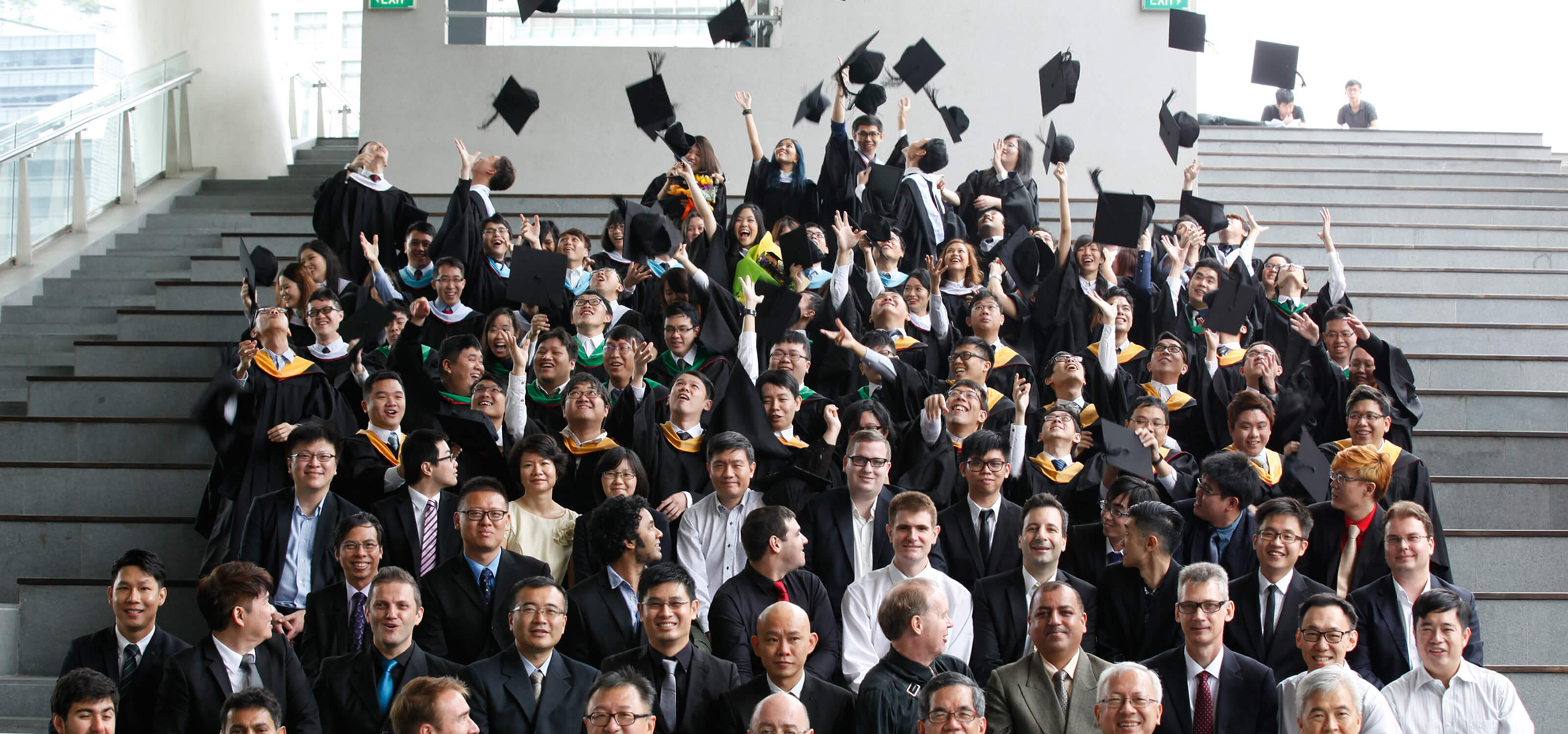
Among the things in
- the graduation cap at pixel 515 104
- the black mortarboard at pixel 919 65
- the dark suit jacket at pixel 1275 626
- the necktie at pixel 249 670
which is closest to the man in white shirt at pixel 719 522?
the necktie at pixel 249 670

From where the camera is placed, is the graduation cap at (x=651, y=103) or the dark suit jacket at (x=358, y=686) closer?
the dark suit jacket at (x=358, y=686)

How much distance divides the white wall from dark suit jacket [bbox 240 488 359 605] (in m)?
6.73

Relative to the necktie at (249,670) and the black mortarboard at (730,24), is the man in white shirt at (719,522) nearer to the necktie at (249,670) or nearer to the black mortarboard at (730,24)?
the necktie at (249,670)

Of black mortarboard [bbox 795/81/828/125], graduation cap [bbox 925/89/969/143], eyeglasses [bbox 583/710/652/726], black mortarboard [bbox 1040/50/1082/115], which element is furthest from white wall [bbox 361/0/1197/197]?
eyeglasses [bbox 583/710/652/726]

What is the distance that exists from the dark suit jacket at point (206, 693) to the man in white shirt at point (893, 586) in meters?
1.72

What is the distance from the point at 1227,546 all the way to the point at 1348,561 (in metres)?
0.42

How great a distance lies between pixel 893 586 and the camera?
4.63 metres

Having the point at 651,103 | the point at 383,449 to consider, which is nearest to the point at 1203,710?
the point at 383,449

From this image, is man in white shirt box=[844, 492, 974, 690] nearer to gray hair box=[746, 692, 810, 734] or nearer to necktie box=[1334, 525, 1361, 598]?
gray hair box=[746, 692, 810, 734]

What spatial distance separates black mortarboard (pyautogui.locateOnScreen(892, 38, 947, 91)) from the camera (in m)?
9.69

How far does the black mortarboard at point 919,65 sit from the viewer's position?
31.8 ft

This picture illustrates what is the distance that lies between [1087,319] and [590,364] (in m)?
2.72

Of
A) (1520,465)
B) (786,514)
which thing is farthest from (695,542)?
(1520,465)

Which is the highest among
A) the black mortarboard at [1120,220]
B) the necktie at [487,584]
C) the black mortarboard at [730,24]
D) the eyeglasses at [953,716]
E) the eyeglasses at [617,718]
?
the black mortarboard at [730,24]
